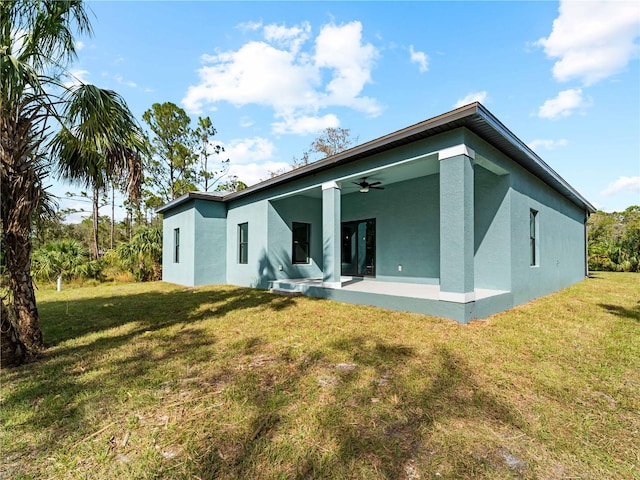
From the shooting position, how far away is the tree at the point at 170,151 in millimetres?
18578

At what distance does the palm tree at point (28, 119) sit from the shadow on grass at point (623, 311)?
940 centimetres

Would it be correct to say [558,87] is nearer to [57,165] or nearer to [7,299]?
[57,165]

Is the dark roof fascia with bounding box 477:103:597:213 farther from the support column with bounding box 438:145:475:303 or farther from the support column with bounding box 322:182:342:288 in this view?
the support column with bounding box 322:182:342:288

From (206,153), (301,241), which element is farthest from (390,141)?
(206,153)

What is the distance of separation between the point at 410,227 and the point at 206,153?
17796 mm

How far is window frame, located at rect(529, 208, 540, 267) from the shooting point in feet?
24.8

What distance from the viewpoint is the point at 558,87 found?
834 centimetres

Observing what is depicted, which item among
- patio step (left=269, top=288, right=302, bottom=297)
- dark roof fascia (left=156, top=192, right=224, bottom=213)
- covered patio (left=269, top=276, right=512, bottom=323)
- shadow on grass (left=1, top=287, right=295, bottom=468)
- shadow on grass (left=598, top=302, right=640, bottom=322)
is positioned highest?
dark roof fascia (left=156, top=192, right=224, bottom=213)

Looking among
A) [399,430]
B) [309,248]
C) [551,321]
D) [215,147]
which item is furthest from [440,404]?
[215,147]

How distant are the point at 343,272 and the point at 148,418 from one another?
8.77 metres

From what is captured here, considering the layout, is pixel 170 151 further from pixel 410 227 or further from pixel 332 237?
pixel 410 227

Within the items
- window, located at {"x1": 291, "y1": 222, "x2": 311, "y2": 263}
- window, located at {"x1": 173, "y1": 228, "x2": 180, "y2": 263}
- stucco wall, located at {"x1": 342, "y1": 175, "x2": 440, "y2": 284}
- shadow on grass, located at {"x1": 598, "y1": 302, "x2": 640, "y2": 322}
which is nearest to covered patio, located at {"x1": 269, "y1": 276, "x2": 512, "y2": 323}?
stucco wall, located at {"x1": 342, "y1": 175, "x2": 440, "y2": 284}

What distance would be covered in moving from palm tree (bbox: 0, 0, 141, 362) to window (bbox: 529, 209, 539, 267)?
9195 millimetres

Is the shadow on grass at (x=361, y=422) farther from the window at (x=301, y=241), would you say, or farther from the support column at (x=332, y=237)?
the window at (x=301, y=241)
